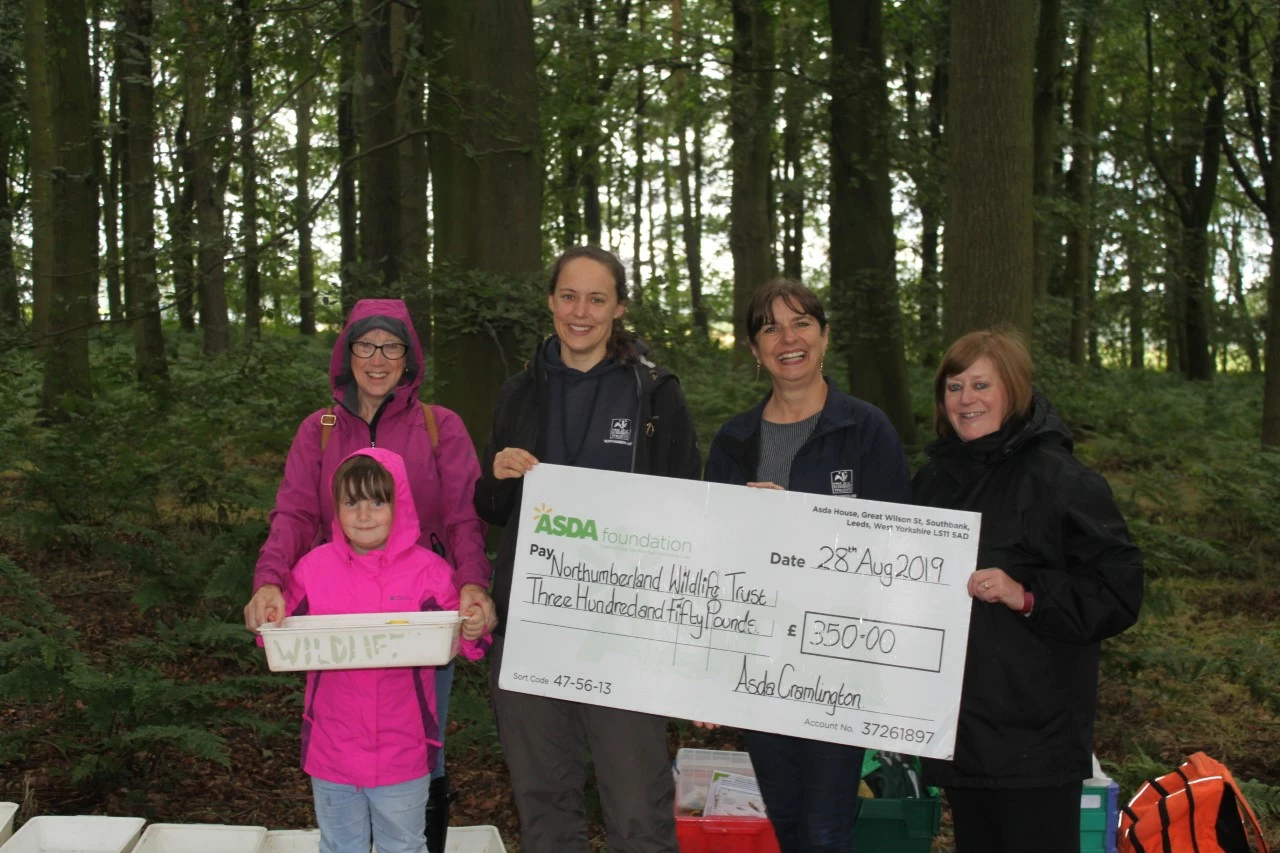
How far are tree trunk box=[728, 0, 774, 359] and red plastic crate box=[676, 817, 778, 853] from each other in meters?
8.22

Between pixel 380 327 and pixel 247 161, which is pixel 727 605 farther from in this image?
pixel 247 161

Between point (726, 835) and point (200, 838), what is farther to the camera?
point (726, 835)

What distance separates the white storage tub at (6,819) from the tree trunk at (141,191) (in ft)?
11.6

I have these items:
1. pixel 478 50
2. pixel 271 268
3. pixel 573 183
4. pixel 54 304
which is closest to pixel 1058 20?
pixel 573 183

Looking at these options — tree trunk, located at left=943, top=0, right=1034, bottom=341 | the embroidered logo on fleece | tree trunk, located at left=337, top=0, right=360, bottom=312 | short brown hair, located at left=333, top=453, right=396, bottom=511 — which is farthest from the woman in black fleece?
tree trunk, located at left=943, top=0, right=1034, bottom=341

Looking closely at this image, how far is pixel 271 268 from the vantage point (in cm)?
748

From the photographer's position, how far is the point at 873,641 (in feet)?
11.6

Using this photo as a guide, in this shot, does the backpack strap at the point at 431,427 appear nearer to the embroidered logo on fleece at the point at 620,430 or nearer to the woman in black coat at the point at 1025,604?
the embroidered logo on fleece at the point at 620,430

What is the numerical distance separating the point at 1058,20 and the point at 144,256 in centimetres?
1235

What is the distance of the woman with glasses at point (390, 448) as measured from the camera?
12.1 ft

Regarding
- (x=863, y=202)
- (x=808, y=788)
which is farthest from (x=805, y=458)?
(x=863, y=202)

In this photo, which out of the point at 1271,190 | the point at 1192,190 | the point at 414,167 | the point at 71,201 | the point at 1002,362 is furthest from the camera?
the point at 1192,190

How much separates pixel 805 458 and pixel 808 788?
41.3 inches

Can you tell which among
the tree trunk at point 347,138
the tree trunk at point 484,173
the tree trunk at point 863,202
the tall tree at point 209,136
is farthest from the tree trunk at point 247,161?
the tree trunk at point 863,202
